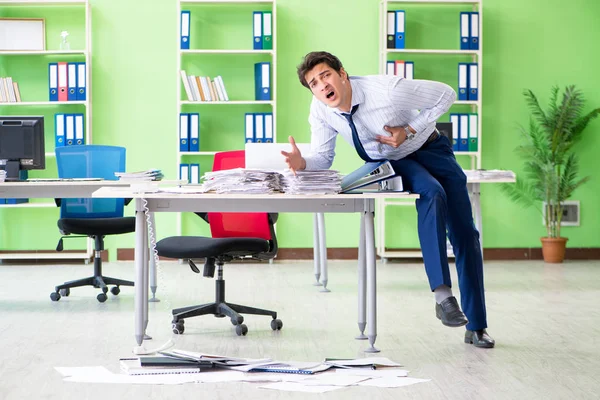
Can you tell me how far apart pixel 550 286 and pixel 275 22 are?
297cm

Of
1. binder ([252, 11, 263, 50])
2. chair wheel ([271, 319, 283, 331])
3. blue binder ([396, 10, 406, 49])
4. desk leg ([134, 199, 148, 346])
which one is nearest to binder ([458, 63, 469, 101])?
blue binder ([396, 10, 406, 49])

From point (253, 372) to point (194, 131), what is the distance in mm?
3778

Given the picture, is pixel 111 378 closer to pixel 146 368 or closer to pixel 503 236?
pixel 146 368

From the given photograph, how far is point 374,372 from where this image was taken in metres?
3.15

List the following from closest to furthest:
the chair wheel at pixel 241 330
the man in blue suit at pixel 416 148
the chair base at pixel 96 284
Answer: the man in blue suit at pixel 416 148
the chair wheel at pixel 241 330
the chair base at pixel 96 284

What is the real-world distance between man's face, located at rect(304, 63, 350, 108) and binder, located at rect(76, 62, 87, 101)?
3.74 m

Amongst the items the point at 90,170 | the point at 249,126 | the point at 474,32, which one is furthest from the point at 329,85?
the point at 474,32

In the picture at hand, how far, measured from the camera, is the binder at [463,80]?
679cm

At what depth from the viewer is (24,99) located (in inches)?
270

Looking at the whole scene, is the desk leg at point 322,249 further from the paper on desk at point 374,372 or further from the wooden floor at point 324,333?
the paper on desk at point 374,372

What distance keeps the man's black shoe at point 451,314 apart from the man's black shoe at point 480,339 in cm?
51

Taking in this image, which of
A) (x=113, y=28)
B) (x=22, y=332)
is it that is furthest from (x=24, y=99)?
(x=22, y=332)

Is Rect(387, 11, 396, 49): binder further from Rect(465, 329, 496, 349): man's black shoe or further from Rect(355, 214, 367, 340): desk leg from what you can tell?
Rect(465, 329, 496, 349): man's black shoe

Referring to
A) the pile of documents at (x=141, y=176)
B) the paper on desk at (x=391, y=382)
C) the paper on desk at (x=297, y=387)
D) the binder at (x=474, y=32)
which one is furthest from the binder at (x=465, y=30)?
the paper on desk at (x=297, y=387)
